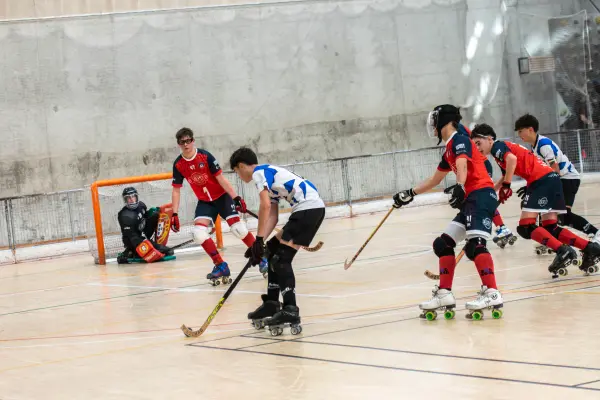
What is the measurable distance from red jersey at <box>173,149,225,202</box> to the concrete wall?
934cm

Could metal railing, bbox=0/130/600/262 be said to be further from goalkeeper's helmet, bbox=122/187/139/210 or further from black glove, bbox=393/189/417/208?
black glove, bbox=393/189/417/208

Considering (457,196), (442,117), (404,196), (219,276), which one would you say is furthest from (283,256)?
(219,276)

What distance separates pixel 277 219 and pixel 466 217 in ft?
4.96

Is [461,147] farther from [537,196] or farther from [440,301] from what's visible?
[537,196]

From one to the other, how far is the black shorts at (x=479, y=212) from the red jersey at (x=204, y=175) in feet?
16.4

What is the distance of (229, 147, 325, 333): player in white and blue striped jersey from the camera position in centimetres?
783

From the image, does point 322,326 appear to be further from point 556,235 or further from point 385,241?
point 385,241

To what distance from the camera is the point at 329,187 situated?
21797mm

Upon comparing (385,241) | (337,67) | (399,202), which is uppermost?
(337,67)

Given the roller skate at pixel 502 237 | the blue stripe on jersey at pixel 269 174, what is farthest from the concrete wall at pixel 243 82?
the blue stripe on jersey at pixel 269 174

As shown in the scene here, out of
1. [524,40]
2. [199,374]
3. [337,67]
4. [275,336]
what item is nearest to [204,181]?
[275,336]

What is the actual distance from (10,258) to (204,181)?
7077mm

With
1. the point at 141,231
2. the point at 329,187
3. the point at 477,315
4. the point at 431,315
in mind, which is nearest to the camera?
the point at 477,315

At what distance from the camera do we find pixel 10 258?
59.2 ft
